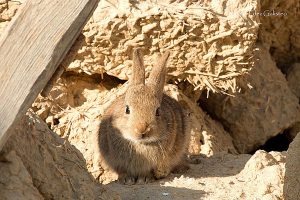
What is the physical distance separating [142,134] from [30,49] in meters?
2.52

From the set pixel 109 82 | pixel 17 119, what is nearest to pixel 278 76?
pixel 109 82

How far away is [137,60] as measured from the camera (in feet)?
22.5

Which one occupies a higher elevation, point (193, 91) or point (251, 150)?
point (193, 91)

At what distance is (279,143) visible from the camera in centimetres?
973

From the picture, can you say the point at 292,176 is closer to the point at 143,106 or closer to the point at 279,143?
the point at 143,106

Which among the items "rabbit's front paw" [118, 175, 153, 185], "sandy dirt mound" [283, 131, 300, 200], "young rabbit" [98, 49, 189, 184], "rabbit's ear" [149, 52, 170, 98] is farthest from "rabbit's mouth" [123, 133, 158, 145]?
"sandy dirt mound" [283, 131, 300, 200]

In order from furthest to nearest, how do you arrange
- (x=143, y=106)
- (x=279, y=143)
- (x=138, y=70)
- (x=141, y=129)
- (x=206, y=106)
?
1. (x=279, y=143)
2. (x=206, y=106)
3. (x=138, y=70)
4. (x=143, y=106)
5. (x=141, y=129)

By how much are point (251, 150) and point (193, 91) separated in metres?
1.31

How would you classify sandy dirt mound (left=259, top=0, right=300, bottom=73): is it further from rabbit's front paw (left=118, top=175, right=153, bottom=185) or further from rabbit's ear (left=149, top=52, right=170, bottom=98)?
rabbit's front paw (left=118, top=175, right=153, bottom=185)

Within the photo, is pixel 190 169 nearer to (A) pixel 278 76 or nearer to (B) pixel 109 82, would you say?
(B) pixel 109 82

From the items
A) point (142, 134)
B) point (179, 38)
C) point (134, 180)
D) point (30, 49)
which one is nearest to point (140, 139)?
point (142, 134)

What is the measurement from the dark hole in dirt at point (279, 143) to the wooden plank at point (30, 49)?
5795 millimetres

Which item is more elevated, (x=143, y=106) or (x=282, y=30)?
(x=282, y=30)

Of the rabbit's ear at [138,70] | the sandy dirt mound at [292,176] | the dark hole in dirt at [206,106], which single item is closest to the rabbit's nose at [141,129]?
the rabbit's ear at [138,70]
